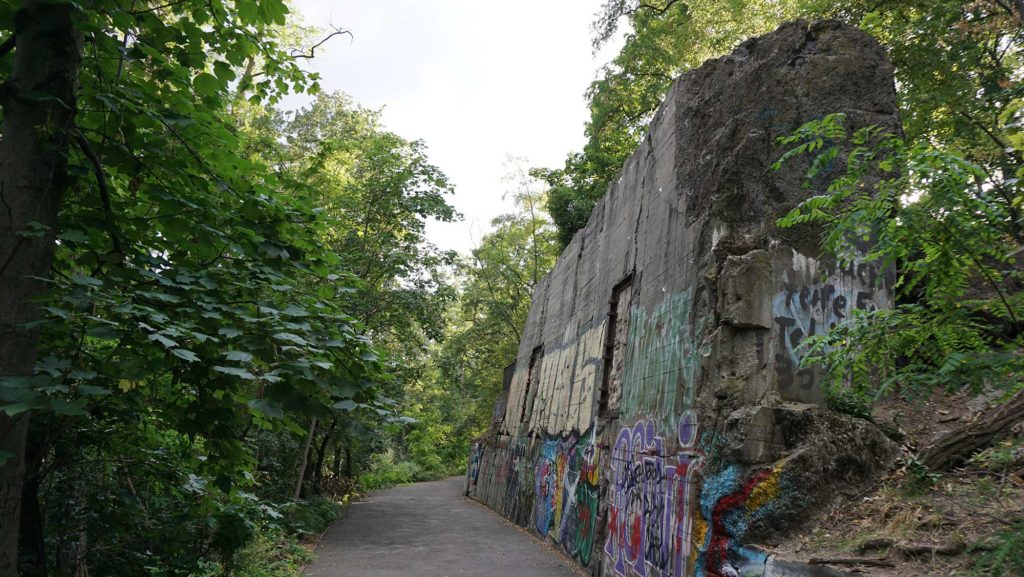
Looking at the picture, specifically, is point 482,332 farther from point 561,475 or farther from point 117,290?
point 117,290

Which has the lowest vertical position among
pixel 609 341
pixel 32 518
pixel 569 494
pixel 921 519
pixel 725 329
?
pixel 32 518

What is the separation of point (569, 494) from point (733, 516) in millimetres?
6517

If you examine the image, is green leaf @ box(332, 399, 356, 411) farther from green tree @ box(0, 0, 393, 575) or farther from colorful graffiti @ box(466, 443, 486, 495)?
colorful graffiti @ box(466, 443, 486, 495)

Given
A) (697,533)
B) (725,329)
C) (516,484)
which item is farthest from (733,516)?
(516,484)

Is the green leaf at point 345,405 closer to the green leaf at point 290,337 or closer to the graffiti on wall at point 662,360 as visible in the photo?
the green leaf at point 290,337

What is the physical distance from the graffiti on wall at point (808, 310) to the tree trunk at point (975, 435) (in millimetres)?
1283

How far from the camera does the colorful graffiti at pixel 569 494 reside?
36.2 ft

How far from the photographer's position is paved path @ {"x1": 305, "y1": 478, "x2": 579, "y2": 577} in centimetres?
1030

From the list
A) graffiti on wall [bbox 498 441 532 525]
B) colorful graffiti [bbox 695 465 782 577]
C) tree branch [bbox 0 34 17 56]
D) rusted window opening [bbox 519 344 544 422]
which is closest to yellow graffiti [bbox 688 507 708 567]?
colorful graffiti [bbox 695 465 782 577]

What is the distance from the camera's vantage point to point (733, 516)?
621 cm

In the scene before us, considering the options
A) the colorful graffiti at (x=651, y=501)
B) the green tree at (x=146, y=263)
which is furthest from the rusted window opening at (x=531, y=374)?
the green tree at (x=146, y=263)

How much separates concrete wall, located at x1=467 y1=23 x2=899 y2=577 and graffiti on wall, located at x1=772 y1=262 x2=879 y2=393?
1 cm

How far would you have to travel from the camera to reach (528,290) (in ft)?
117

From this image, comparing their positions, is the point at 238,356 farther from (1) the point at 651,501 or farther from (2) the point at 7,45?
(1) the point at 651,501
